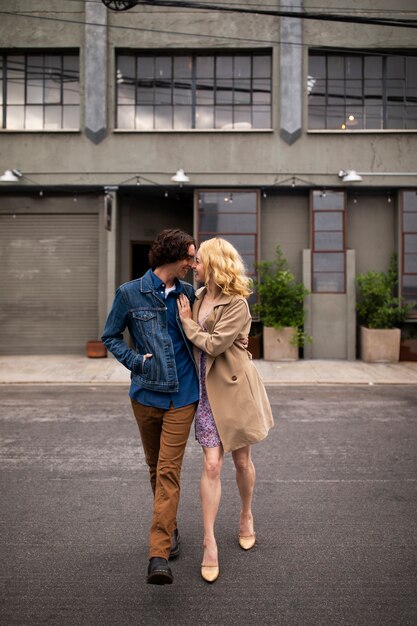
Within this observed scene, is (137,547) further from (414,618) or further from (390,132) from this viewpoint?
(390,132)

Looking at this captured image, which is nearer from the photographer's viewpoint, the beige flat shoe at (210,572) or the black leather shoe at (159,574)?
the black leather shoe at (159,574)

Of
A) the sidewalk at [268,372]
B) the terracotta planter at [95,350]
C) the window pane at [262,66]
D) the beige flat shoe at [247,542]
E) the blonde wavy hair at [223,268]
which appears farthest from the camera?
the window pane at [262,66]

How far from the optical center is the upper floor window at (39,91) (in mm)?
15062

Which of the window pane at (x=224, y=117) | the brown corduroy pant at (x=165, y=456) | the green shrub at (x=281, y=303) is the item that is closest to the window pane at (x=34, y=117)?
the window pane at (x=224, y=117)

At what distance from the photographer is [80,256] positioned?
15.3m

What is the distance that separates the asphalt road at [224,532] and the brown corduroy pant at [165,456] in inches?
13.3

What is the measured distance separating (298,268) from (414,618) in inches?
495

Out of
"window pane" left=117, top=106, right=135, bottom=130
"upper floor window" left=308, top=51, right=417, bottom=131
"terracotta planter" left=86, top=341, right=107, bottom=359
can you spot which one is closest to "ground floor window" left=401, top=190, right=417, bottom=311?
"upper floor window" left=308, top=51, right=417, bottom=131

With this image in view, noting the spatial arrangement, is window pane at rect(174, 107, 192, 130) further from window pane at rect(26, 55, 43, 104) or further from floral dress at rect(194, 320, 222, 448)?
floral dress at rect(194, 320, 222, 448)

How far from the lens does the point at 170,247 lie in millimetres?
3443

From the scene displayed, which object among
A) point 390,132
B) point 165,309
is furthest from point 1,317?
point 165,309

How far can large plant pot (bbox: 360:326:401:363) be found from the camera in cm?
1380

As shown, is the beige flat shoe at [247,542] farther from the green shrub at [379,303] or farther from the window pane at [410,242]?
the window pane at [410,242]

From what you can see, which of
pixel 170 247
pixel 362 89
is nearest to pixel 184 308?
pixel 170 247
